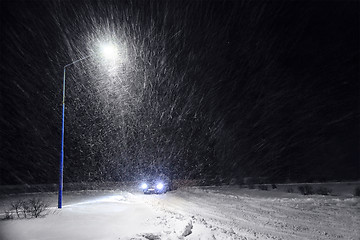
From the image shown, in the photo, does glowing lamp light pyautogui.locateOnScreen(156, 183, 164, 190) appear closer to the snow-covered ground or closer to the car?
the car

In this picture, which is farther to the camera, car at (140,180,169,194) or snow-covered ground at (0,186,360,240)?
car at (140,180,169,194)

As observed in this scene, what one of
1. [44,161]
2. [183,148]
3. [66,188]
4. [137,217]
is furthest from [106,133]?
[137,217]

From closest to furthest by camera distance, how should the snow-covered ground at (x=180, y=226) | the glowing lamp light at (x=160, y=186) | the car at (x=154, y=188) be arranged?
the snow-covered ground at (x=180, y=226), the car at (x=154, y=188), the glowing lamp light at (x=160, y=186)

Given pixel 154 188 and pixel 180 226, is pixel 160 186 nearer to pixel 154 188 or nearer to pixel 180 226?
pixel 154 188

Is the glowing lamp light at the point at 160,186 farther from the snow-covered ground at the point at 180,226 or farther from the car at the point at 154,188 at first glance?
the snow-covered ground at the point at 180,226

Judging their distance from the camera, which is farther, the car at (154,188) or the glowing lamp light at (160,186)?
the glowing lamp light at (160,186)

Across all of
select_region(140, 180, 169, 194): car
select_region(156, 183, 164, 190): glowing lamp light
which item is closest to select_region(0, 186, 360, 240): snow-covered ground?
select_region(140, 180, 169, 194): car

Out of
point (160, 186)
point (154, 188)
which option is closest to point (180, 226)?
point (154, 188)

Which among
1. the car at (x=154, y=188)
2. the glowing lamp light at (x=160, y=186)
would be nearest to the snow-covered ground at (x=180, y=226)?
the car at (x=154, y=188)

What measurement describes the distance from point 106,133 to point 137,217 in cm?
3935

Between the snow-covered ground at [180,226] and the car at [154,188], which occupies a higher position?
the car at [154,188]

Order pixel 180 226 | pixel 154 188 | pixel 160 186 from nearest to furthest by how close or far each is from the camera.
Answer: pixel 180 226
pixel 154 188
pixel 160 186

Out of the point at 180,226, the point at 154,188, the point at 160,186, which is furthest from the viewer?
the point at 160,186

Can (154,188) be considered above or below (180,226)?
above
